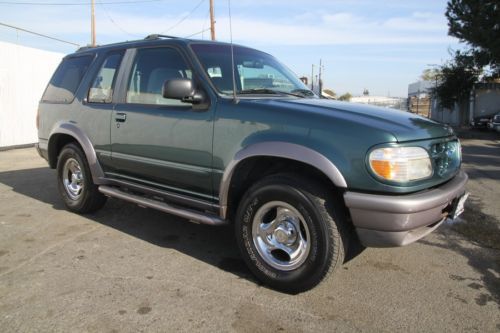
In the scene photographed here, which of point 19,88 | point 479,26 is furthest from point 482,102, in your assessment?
point 19,88

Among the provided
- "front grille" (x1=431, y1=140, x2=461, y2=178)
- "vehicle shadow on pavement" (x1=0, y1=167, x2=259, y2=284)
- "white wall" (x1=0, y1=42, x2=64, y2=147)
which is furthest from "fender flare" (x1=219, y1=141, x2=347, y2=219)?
"white wall" (x1=0, y1=42, x2=64, y2=147)

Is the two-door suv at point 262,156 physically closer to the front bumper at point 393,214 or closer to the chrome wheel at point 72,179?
the front bumper at point 393,214

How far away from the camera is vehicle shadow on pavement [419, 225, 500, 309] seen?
3.25 meters

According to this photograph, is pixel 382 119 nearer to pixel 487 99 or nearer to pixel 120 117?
pixel 120 117

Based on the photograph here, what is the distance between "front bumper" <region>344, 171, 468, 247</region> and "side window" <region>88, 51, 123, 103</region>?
114 inches

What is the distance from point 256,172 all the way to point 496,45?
1821cm

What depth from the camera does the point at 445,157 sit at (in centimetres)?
333

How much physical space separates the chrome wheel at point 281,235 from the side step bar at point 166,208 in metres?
0.36

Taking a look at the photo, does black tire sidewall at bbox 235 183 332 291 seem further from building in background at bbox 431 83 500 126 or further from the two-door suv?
building in background at bbox 431 83 500 126

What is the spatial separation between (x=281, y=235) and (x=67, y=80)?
3542 millimetres

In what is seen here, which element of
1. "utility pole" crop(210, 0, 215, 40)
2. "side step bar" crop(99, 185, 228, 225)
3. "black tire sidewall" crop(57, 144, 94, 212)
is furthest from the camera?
"utility pole" crop(210, 0, 215, 40)

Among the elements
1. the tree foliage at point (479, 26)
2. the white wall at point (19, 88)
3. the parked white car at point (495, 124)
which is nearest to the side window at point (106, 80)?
the white wall at point (19, 88)

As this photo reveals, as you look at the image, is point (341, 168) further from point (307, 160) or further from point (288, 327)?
point (288, 327)

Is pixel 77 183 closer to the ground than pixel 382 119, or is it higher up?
closer to the ground
